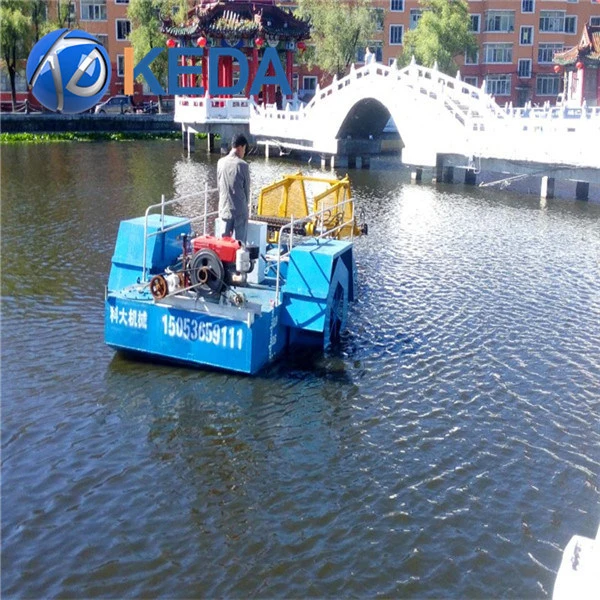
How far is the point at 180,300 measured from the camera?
11.1 metres

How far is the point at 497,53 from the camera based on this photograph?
6181 centimetres

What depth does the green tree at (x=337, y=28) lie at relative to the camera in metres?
50.8

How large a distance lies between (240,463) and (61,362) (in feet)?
12.7

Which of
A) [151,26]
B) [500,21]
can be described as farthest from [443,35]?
[151,26]

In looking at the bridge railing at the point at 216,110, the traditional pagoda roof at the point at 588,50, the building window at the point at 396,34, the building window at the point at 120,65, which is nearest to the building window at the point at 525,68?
the building window at the point at 396,34

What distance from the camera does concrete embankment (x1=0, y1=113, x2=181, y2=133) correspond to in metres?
46.1

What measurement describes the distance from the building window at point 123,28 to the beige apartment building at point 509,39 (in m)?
10.9

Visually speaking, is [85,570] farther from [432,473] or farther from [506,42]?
[506,42]

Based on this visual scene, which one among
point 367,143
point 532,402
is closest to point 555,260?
point 532,402

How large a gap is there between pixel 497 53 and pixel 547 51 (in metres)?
3.63

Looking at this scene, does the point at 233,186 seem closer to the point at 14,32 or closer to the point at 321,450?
the point at 321,450


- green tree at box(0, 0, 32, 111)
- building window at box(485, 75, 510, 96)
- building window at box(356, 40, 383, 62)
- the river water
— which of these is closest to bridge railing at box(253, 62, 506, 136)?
the river water

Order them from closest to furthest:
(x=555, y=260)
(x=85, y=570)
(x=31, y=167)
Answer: (x=85, y=570) < (x=555, y=260) < (x=31, y=167)

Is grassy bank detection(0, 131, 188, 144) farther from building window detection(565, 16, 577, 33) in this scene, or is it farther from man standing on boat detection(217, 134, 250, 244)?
man standing on boat detection(217, 134, 250, 244)
